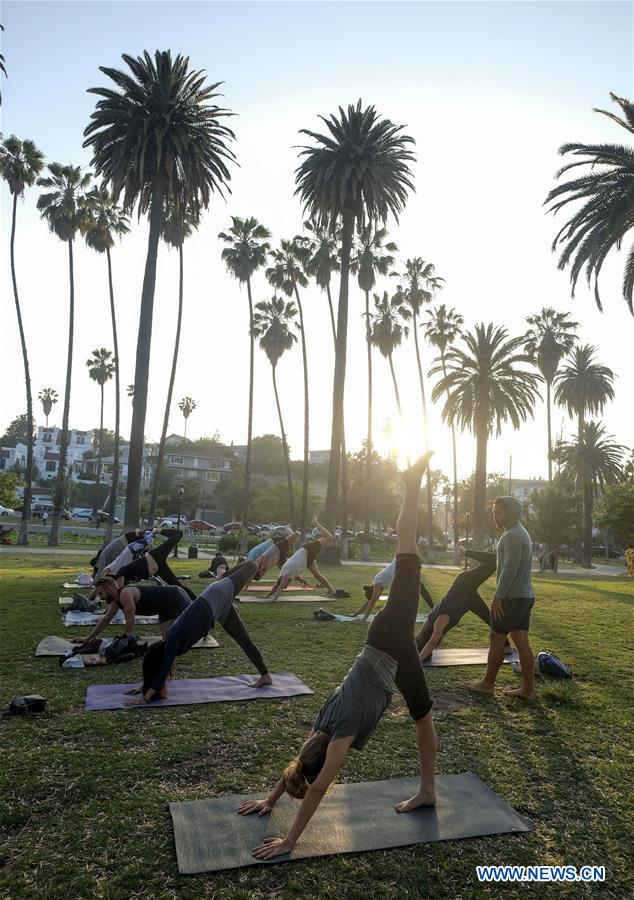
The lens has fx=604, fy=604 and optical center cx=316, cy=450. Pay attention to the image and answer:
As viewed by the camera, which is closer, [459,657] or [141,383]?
[459,657]

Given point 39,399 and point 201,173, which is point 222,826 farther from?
point 39,399

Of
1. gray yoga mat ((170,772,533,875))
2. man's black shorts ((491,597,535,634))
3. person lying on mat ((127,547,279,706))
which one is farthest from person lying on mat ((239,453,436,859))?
man's black shorts ((491,597,535,634))

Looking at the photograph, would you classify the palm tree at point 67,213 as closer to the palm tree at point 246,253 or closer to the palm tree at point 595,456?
the palm tree at point 246,253

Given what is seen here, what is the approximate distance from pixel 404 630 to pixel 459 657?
5649 mm

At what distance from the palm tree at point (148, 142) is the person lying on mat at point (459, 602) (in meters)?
16.1

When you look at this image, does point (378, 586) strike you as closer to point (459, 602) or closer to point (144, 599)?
point (459, 602)

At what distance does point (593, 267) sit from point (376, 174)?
14.4 meters

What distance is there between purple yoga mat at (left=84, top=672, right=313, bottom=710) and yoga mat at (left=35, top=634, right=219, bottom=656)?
1.81 m

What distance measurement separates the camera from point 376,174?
98.7 ft

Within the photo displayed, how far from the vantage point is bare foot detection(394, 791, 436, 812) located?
4.20 metres

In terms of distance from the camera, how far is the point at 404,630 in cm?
386

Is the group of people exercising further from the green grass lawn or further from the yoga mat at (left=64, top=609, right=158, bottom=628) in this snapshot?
the yoga mat at (left=64, top=609, right=158, bottom=628)

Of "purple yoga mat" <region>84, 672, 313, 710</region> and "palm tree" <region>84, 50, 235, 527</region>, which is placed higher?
"palm tree" <region>84, 50, 235, 527</region>

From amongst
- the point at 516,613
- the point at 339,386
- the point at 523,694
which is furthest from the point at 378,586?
the point at 339,386
